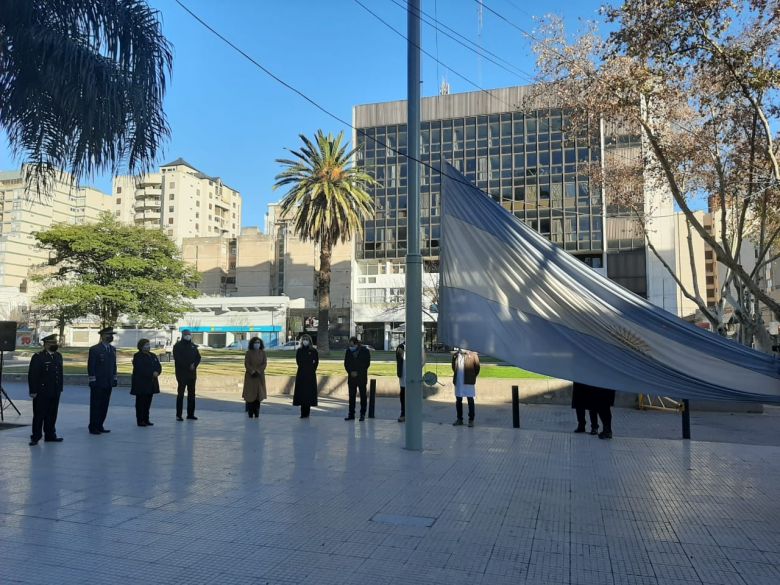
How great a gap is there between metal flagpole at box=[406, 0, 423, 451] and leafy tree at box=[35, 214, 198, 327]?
3650 centimetres

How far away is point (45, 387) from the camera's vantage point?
883 centimetres

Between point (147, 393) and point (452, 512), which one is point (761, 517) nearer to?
point (452, 512)

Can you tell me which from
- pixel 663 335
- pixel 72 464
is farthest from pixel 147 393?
pixel 663 335

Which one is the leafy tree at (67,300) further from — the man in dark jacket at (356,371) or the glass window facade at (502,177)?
the man in dark jacket at (356,371)

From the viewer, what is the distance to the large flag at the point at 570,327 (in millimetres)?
4605

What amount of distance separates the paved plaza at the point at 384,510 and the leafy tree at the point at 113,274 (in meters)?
32.7

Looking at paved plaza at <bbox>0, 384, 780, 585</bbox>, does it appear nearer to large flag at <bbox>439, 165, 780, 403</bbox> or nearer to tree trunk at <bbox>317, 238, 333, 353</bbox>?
large flag at <bbox>439, 165, 780, 403</bbox>

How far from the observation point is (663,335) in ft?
15.7

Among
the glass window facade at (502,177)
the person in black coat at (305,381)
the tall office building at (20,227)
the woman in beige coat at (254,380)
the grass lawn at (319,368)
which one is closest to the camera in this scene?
the person in black coat at (305,381)

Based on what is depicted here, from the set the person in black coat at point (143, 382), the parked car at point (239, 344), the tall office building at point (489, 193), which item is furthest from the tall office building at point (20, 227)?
the person in black coat at point (143, 382)

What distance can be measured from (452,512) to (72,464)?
16.7 feet

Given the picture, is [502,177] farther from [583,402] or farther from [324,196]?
[583,402]

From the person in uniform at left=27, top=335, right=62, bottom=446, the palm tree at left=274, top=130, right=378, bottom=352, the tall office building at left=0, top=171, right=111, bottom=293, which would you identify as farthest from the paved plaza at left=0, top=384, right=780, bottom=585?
the tall office building at left=0, top=171, right=111, bottom=293

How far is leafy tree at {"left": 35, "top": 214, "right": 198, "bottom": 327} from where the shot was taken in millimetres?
39938
